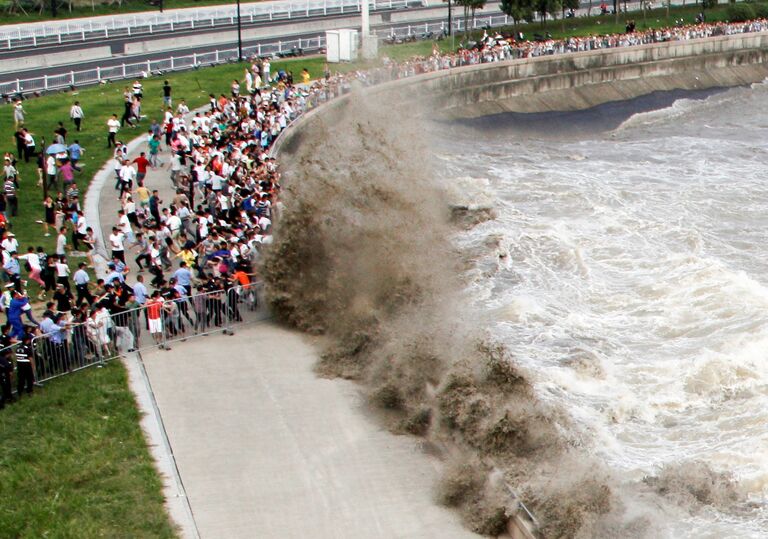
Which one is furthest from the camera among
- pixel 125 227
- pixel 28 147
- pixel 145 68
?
pixel 145 68

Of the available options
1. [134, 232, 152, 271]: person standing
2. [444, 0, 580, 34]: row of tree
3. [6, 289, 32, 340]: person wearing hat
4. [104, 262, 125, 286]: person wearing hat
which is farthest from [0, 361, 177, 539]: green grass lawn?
[444, 0, 580, 34]: row of tree

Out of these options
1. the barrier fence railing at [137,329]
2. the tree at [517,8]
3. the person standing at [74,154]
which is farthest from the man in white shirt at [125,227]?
the tree at [517,8]

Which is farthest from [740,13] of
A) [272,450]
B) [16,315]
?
[272,450]

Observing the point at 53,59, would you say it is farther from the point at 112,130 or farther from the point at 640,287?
the point at 640,287

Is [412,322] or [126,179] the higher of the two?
[126,179]

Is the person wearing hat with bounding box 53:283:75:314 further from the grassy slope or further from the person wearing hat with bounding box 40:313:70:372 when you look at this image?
the grassy slope

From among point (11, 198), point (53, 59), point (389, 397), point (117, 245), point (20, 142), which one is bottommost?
point (389, 397)

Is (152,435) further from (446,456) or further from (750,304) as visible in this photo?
(750,304)
